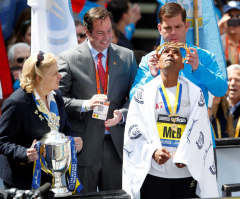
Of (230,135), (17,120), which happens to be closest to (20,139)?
(17,120)

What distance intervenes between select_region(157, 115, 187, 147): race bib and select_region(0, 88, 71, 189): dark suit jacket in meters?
0.85

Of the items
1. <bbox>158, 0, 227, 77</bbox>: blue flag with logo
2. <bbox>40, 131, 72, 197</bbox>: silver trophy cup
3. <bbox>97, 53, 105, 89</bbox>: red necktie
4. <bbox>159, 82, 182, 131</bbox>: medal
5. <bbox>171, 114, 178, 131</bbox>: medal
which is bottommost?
<bbox>40, 131, 72, 197</bbox>: silver trophy cup

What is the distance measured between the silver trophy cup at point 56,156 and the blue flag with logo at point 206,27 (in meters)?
2.30

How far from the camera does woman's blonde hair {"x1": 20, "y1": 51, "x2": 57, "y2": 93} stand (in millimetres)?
4375

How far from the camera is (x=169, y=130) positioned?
4457 mm

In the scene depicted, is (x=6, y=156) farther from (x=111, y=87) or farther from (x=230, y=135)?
(x=230, y=135)

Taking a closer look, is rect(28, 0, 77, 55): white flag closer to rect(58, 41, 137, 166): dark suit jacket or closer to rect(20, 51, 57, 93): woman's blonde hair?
rect(58, 41, 137, 166): dark suit jacket

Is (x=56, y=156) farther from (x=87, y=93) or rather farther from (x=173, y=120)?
(x=87, y=93)

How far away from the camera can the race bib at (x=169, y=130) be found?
445 centimetres

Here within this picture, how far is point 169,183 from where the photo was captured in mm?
4453

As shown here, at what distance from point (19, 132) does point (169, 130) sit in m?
1.12

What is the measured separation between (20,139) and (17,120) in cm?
16

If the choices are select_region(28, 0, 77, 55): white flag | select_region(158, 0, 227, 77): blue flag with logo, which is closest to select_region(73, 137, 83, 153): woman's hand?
select_region(28, 0, 77, 55): white flag

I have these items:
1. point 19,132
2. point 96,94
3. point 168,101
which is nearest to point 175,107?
point 168,101
